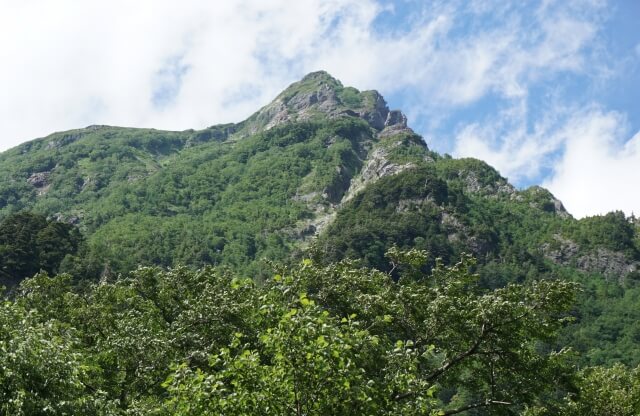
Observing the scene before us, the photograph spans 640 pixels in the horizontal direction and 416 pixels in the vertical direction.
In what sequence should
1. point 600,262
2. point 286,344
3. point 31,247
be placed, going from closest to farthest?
1. point 286,344
2. point 31,247
3. point 600,262

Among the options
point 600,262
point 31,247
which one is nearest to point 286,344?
point 31,247

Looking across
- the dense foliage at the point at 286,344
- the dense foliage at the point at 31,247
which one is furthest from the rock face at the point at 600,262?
the dense foliage at the point at 286,344

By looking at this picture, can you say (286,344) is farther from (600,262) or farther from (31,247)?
(600,262)

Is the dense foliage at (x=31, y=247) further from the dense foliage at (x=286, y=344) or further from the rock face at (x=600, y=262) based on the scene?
the rock face at (x=600, y=262)

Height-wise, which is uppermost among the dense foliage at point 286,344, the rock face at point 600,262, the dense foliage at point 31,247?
the rock face at point 600,262

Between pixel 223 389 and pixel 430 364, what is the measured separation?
14794mm

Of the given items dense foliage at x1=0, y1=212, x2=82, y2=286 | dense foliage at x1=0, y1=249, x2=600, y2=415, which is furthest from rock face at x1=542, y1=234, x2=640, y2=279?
dense foliage at x1=0, y1=249, x2=600, y2=415

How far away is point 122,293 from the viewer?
33.9 meters

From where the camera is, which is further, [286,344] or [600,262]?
[600,262]

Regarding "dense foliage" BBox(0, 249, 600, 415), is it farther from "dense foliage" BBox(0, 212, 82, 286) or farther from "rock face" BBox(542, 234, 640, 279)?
"rock face" BBox(542, 234, 640, 279)

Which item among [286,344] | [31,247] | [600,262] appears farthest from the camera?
[600,262]

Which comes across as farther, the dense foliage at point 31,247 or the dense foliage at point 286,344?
the dense foliage at point 31,247

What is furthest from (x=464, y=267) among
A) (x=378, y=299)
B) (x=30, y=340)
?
(x=30, y=340)

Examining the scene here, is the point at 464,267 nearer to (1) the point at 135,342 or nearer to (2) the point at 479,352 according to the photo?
(2) the point at 479,352
